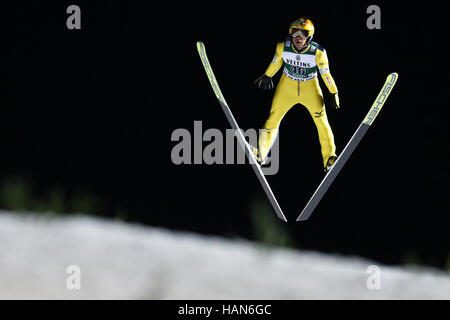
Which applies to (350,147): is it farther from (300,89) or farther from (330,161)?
(300,89)

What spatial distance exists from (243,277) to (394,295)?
1.16m

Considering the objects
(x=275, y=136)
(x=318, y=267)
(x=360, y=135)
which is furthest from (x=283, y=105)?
(x=318, y=267)

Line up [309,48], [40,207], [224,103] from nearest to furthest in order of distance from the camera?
[309,48], [224,103], [40,207]

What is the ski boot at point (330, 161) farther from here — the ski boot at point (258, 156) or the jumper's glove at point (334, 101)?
the ski boot at point (258, 156)

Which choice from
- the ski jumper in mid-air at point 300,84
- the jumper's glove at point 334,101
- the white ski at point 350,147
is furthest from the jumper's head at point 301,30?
the white ski at point 350,147

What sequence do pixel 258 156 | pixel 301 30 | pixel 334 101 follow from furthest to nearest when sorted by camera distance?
pixel 258 156 → pixel 334 101 → pixel 301 30

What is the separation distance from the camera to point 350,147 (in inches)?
215

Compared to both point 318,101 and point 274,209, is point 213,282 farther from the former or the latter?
point 318,101

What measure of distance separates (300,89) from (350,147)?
0.59m

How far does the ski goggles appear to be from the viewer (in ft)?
16.9

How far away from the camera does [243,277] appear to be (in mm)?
5453

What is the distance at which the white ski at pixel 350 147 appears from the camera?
544cm

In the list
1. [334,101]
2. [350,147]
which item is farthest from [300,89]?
[350,147]

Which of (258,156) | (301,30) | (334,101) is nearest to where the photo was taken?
(301,30)
